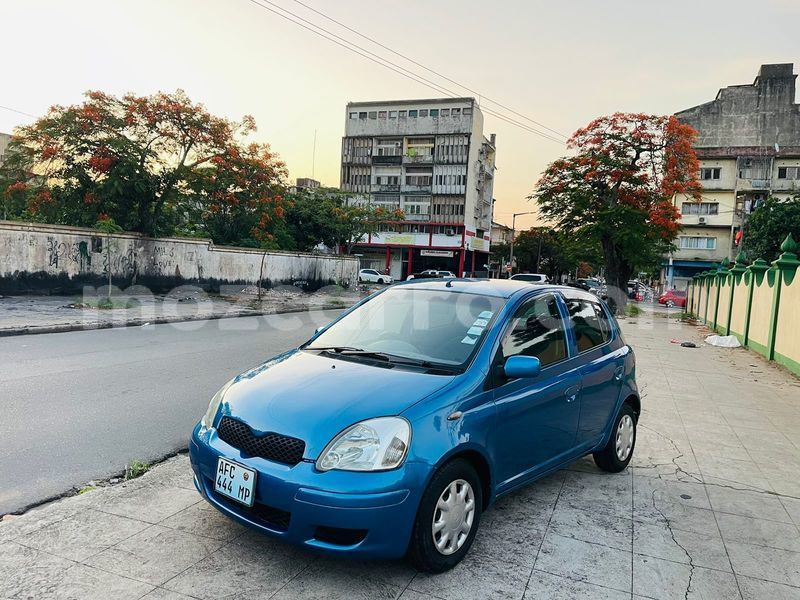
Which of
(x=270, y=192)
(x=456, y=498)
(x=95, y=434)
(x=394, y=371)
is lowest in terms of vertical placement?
(x=95, y=434)

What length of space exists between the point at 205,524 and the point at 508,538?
1.87m

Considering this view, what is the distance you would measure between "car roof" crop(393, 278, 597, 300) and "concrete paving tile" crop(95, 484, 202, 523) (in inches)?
88.9

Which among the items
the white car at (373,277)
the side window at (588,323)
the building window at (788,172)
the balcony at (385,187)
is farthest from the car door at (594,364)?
the balcony at (385,187)

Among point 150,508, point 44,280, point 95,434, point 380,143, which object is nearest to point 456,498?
point 150,508

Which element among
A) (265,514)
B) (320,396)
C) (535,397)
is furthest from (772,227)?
(265,514)

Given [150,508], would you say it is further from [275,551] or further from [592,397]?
[592,397]

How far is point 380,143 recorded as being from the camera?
2579 inches

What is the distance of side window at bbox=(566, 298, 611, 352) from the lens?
451 cm

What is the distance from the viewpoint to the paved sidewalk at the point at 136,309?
1270 centimetres

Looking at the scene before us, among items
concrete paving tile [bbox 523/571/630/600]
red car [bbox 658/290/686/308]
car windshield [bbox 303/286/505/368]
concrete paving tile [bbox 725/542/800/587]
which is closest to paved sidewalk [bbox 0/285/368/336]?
car windshield [bbox 303/286/505/368]

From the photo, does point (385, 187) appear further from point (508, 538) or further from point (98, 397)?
point (508, 538)

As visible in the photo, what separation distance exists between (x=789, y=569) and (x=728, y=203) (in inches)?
2369

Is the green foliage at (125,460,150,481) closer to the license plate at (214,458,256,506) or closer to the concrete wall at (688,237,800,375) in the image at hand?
the license plate at (214,458,256,506)

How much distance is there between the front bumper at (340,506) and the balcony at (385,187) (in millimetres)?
63432
